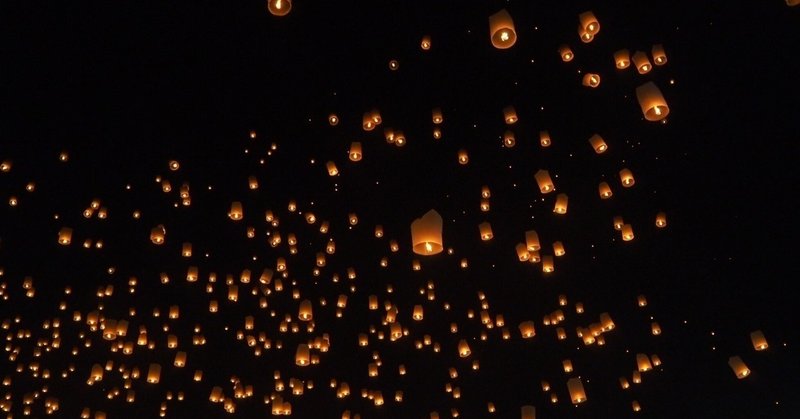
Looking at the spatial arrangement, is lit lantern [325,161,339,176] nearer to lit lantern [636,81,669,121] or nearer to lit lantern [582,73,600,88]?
lit lantern [582,73,600,88]

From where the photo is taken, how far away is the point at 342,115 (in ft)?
23.6

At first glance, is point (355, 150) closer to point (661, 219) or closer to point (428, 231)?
point (428, 231)

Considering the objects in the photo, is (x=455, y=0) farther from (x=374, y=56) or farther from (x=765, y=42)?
(x=765, y=42)

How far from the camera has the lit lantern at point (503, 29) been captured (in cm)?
371

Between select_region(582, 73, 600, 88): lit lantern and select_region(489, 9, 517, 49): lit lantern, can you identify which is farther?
select_region(582, 73, 600, 88): lit lantern

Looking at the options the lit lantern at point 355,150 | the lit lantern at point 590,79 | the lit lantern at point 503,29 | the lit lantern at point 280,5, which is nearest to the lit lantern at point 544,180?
the lit lantern at point 590,79

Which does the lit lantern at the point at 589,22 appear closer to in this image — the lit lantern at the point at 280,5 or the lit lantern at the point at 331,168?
the lit lantern at the point at 280,5

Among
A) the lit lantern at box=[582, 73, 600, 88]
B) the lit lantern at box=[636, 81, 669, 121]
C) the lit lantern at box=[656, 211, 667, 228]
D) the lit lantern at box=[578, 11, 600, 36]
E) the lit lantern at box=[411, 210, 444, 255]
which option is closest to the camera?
the lit lantern at box=[411, 210, 444, 255]

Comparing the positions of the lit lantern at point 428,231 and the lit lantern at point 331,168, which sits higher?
the lit lantern at point 428,231

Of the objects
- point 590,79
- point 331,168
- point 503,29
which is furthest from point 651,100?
point 331,168

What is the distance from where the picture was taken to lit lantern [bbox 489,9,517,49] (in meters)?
3.71

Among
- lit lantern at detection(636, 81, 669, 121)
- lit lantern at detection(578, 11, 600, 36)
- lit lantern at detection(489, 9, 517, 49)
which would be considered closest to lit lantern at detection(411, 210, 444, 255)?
lit lantern at detection(489, 9, 517, 49)

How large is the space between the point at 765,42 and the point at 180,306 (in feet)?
25.2

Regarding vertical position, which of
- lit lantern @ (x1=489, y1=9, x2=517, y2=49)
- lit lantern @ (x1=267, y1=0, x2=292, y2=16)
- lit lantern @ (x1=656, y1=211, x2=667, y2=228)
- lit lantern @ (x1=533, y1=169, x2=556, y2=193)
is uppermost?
lit lantern @ (x1=267, y1=0, x2=292, y2=16)
